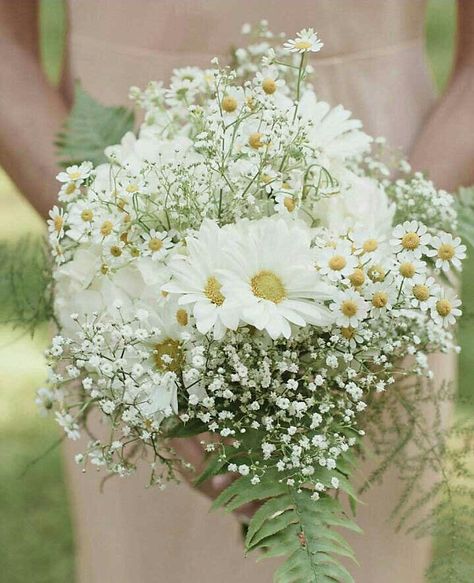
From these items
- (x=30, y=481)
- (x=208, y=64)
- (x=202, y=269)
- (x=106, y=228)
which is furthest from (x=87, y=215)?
(x=30, y=481)

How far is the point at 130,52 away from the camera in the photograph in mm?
1920

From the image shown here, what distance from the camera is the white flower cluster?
1.10 m

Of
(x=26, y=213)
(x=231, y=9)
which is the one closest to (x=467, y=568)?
(x=231, y=9)

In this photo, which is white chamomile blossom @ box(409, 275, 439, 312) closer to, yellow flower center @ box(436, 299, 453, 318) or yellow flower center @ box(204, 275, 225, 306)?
yellow flower center @ box(436, 299, 453, 318)

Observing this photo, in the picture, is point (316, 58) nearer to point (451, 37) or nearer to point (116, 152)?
point (116, 152)

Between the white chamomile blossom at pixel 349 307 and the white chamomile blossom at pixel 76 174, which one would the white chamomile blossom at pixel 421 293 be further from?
the white chamomile blossom at pixel 76 174

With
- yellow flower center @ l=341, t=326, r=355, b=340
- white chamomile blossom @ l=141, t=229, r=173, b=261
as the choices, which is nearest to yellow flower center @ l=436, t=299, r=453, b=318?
yellow flower center @ l=341, t=326, r=355, b=340

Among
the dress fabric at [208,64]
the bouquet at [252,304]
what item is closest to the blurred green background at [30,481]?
the dress fabric at [208,64]

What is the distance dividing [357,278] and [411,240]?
90 millimetres

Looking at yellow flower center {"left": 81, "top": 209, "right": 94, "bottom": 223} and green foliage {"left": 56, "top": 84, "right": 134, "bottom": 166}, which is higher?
green foliage {"left": 56, "top": 84, "right": 134, "bottom": 166}

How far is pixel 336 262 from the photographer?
1.10 m

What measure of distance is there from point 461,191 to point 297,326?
0.48 meters

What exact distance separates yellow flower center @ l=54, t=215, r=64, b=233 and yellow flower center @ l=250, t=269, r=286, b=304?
244mm

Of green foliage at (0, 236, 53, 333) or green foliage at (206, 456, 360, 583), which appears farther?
green foliage at (0, 236, 53, 333)
